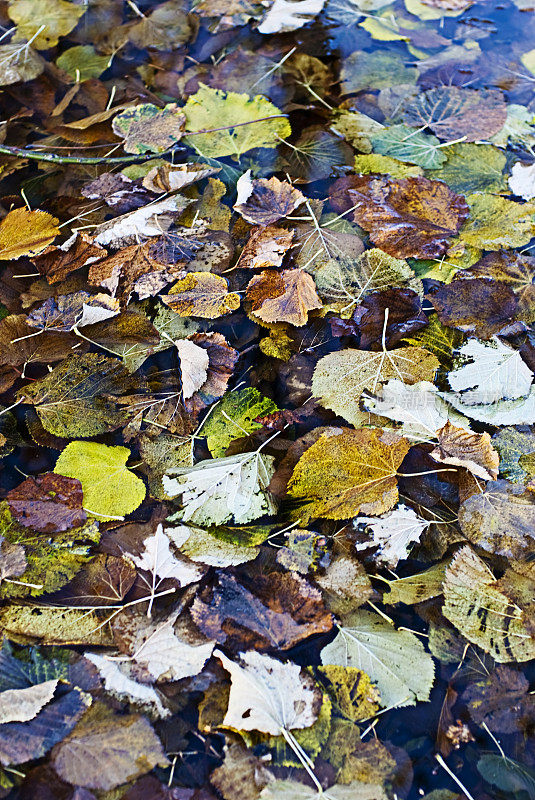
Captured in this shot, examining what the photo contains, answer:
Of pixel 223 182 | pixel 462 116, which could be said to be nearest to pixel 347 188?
pixel 223 182

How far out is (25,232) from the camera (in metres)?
1.20

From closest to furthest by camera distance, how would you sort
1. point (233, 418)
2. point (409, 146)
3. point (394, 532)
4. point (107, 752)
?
1. point (107, 752)
2. point (394, 532)
3. point (233, 418)
4. point (409, 146)

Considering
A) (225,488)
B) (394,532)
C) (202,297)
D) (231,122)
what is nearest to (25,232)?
(202,297)

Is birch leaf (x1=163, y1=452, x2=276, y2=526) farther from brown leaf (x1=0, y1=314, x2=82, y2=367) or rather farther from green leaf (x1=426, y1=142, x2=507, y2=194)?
green leaf (x1=426, y1=142, x2=507, y2=194)

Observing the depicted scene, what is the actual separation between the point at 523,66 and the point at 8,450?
158 centimetres

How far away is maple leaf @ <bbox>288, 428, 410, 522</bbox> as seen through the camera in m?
0.85

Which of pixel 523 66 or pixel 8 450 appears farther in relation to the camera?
pixel 523 66

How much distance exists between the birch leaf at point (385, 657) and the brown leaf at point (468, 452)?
261 mm

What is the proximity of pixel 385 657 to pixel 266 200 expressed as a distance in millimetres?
894

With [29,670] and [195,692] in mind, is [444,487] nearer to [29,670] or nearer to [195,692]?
[195,692]

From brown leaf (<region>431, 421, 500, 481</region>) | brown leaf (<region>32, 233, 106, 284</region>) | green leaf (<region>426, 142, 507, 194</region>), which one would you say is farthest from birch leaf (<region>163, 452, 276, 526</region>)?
green leaf (<region>426, 142, 507, 194</region>)

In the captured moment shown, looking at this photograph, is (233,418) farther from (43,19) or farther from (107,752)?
(43,19)

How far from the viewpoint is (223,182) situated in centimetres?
128

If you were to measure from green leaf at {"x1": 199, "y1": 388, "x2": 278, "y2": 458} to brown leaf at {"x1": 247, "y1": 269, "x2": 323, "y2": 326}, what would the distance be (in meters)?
0.16
